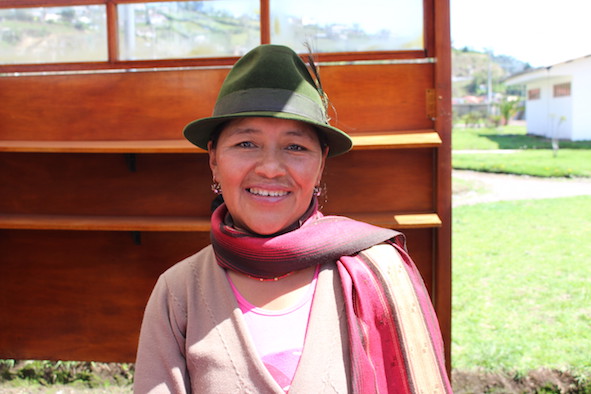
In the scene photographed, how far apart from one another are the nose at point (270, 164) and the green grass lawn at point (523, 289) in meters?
2.87

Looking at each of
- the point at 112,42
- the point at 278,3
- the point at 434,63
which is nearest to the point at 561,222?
the point at 434,63

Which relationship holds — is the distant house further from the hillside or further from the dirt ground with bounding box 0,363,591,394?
the hillside

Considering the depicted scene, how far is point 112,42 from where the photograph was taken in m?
3.32

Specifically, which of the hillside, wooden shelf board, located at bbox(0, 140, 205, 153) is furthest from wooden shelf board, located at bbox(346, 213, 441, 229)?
the hillside

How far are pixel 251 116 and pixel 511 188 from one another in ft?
34.9

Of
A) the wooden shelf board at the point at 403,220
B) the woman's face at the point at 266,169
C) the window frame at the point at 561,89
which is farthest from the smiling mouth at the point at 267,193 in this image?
the window frame at the point at 561,89

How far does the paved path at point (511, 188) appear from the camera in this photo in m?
10.1

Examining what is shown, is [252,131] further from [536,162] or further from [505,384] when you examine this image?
[536,162]

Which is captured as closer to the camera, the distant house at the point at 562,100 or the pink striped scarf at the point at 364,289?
the pink striped scarf at the point at 364,289

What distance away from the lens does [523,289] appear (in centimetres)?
544

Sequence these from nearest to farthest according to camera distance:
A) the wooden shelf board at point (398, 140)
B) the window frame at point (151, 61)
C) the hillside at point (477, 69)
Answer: the wooden shelf board at point (398, 140), the window frame at point (151, 61), the hillside at point (477, 69)

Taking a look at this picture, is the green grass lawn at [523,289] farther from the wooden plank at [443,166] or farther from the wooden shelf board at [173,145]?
the wooden shelf board at [173,145]

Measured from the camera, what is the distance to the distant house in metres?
22.4

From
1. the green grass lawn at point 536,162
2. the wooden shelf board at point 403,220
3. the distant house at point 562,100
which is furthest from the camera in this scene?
the distant house at point 562,100
